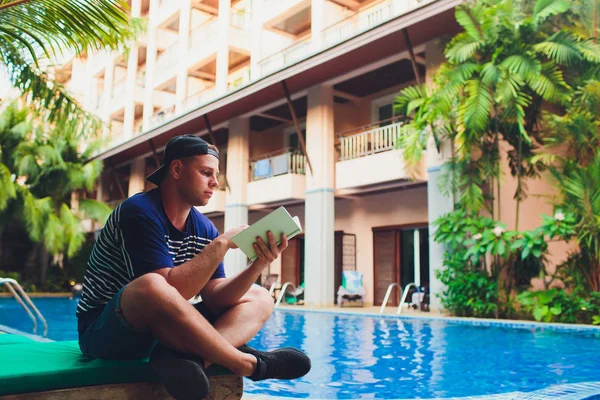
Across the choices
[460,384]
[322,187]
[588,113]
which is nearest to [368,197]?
[322,187]

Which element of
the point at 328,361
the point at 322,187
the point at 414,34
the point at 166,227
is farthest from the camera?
the point at 322,187

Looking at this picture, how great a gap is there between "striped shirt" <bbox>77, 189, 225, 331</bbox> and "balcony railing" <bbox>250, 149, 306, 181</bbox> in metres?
14.1

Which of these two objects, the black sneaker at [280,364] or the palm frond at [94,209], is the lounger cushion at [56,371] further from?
the palm frond at [94,209]

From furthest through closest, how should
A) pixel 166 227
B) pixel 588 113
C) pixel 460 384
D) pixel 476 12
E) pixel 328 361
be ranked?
pixel 476 12
pixel 588 113
pixel 328 361
pixel 460 384
pixel 166 227

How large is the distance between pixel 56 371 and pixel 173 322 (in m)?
0.44

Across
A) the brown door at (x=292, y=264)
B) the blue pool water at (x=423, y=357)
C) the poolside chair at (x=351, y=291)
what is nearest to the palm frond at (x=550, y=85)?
the blue pool water at (x=423, y=357)

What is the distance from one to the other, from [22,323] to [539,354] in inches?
340

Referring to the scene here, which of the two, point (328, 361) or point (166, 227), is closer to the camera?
point (166, 227)

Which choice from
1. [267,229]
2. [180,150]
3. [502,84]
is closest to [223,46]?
[502,84]

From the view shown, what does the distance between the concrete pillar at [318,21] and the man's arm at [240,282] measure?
1536 cm

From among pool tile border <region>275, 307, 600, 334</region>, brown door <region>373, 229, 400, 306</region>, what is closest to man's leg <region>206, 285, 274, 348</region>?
pool tile border <region>275, 307, 600, 334</region>

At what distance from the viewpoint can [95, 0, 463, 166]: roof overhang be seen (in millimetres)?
11750

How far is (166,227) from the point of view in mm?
2391

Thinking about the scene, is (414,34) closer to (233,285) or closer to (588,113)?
(588,113)
